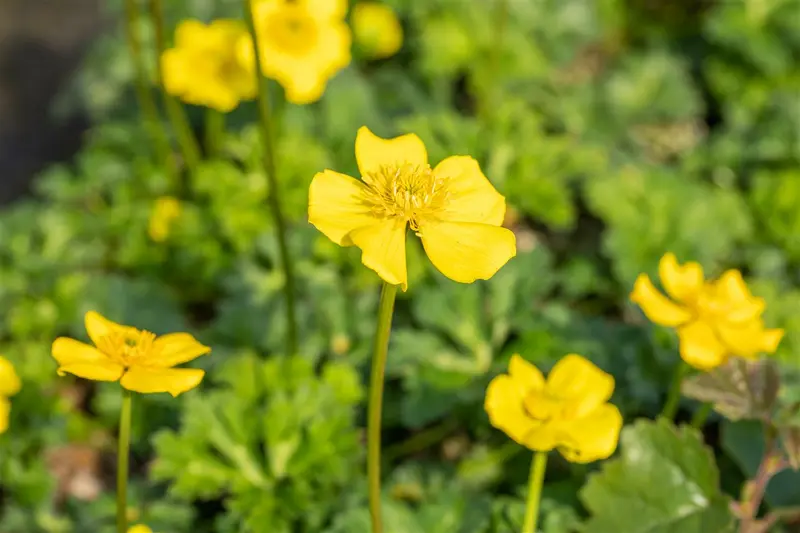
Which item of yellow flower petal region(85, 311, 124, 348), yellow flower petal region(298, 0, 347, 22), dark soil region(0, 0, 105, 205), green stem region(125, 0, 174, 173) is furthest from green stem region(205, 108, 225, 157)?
yellow flower petal region(85, 311, 124, 348)

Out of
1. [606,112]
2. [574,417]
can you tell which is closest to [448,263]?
[574,417]

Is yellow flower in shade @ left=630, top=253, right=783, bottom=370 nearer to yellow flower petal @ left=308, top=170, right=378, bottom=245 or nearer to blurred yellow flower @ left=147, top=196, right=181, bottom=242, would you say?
yellow flower petal @ left=308, top=170, right=378, bottom=245

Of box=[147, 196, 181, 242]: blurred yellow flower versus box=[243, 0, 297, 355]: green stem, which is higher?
box=[243, 0, 297, 355]: green stem

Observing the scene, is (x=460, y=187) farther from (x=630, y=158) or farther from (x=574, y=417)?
(x=630, y=158)

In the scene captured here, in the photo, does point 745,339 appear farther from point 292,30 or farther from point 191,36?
point 191,36

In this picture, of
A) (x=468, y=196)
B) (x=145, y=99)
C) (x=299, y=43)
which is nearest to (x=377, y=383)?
(x=468, y=196)

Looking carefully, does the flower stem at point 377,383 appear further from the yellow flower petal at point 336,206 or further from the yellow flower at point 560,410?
the yellow flower at point 560,410

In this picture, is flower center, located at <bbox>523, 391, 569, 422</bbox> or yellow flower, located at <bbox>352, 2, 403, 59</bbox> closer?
flower center, located at <bbox>523, 391, 569, 422</bbox>
